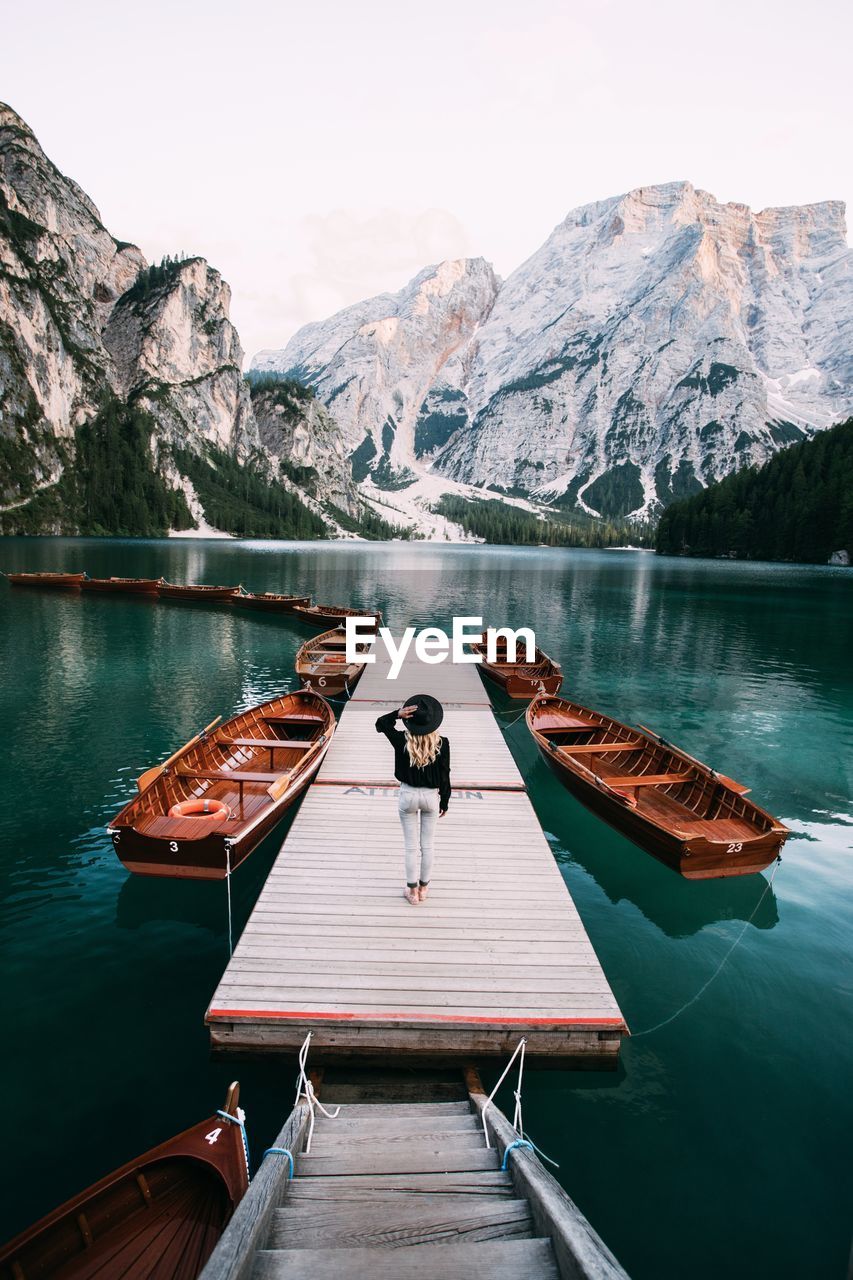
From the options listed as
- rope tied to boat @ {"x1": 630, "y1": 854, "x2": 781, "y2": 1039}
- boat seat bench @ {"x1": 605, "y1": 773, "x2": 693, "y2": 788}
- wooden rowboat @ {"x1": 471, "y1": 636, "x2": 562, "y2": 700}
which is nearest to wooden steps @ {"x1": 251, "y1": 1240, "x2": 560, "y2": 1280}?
rope tied to boat @ {"x1": 630, "y1": 854, "x2": 781, "y2": 1039}

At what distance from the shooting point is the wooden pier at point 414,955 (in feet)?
24.4

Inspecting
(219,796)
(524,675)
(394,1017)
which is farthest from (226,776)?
(524,675)

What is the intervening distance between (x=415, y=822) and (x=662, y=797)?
880cm

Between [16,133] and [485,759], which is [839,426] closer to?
[485,759]

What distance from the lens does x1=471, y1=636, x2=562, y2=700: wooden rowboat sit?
25812 millimetres

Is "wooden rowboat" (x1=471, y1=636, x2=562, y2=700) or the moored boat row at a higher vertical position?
the moored boat row

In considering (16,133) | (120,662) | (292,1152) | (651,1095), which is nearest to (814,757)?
(651,1095)

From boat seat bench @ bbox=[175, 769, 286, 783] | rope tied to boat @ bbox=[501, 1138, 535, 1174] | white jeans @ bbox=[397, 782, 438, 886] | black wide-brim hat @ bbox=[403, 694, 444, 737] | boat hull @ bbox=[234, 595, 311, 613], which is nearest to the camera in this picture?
rope tied to boat @ bbox=[501, 1138, 535, 1174]

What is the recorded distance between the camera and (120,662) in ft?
105

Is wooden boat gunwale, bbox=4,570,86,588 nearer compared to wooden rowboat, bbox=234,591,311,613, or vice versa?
wooden rowboat, bbox=234,591,311,613

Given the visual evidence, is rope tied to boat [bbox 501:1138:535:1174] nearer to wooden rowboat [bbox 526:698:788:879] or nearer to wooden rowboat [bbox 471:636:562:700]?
wooden rowboat [bbox 526:698:788:879]

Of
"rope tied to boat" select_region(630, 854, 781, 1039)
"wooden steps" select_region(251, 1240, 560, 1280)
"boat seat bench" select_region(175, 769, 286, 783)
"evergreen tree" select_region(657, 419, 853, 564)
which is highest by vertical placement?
"evergreen tree" select_region(657, 419, 853, 564)

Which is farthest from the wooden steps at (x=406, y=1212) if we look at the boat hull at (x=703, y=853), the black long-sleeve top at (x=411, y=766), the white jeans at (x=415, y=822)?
the boat hull at (x=703, y=853)

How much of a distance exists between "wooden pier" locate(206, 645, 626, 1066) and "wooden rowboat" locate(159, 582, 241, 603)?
47141 mm
